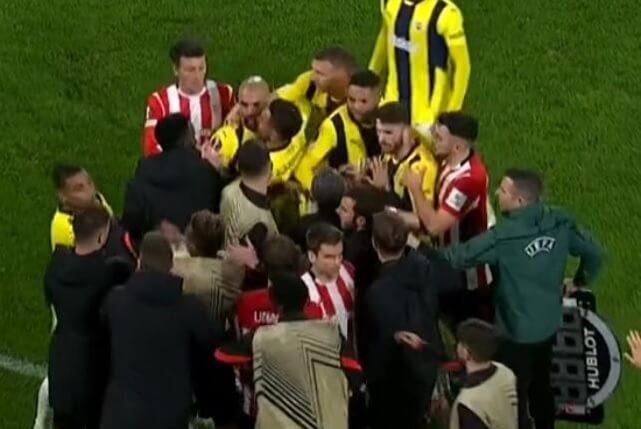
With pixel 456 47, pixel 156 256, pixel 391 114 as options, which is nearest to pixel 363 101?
pixel 391 114

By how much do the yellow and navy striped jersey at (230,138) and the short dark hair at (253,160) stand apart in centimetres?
85

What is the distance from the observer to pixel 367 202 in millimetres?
7906

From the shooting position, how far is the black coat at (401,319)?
24.2ft

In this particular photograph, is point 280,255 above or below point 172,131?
below

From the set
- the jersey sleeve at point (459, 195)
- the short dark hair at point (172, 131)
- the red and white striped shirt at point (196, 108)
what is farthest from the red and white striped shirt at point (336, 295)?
the red and white striped shirt at point (196, 108)

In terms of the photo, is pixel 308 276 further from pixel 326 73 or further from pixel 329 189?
pixel 326 73

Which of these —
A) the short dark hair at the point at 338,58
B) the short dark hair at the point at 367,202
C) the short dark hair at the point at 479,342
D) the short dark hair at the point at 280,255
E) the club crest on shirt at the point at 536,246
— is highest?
the short dark hair at the point at 338,58

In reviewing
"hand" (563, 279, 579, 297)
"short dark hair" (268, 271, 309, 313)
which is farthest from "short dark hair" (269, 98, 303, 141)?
"short dark hair" (268, 271, 309, 313)

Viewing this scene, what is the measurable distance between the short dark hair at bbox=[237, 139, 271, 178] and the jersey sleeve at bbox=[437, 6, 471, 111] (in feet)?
6.39

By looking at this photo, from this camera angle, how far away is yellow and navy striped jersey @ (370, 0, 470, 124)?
31.3ft

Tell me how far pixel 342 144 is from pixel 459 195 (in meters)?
0.83

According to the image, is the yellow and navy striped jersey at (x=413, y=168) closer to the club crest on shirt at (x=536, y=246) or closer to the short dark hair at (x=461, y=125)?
the short dark hair at (x=461, y=125)

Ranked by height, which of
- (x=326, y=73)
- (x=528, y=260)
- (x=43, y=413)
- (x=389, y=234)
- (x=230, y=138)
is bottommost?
(x=43, y=413)

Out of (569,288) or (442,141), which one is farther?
(442,141)
